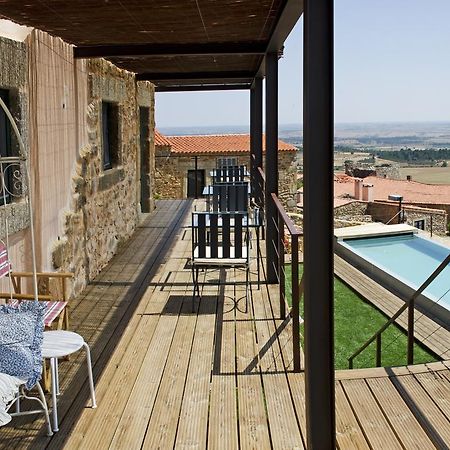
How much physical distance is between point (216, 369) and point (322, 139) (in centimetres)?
190

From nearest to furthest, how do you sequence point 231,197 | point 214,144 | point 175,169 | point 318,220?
→ 1. point 318,220
2. point 231,197
3. point 175,169
4. point 214,144

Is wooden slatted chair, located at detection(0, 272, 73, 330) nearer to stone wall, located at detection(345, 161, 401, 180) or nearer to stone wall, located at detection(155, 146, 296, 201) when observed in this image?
stone wall, located at detection(155, 146, 296, 201)

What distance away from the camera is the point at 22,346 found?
2502 millimetres

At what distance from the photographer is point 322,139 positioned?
2.32 metres

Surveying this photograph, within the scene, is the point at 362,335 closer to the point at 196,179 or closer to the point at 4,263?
the point at 4,263

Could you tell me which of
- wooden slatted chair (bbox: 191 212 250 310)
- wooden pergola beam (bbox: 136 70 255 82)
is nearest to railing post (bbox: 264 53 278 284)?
wooden slatted chair (bbox: 191 212 250 310)

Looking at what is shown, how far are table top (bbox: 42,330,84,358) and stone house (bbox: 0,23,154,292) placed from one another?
3.51 ft

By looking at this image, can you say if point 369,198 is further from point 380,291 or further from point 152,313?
point 152,313

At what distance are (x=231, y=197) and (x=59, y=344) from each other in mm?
4412

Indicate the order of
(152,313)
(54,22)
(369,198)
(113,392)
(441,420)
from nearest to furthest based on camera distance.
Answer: (441,420) → (113,392) → (54,22) → (152,313) → (369,198)

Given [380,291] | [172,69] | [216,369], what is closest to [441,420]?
[216,369]

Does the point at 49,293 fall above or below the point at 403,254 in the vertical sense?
above

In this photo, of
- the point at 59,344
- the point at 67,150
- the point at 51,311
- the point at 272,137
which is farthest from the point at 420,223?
the point at 59,344

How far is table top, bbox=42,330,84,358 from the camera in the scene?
9.14ft
